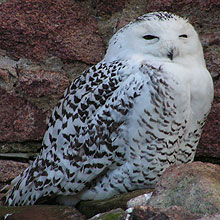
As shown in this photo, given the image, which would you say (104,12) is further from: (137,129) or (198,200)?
(198,200)

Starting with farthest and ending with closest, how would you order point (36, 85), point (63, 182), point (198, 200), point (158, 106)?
point (36, 85) → point (63, 182) → point (158, 106) → point (198, 200)

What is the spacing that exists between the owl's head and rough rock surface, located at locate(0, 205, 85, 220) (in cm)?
74

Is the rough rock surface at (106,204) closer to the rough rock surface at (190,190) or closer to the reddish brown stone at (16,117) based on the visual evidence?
the rough rock surface at (190,190)

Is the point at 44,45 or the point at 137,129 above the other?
the point at 44,45

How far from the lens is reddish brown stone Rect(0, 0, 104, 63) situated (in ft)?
8.72

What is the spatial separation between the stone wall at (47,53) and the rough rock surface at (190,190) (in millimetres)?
1105

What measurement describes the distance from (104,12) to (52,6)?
0.27 m

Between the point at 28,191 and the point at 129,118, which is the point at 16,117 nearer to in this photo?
the point at 28,191

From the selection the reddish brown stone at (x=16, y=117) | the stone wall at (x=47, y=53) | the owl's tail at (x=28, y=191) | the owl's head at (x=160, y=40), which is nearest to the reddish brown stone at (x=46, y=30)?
the stone wall at (x=47, y=53)

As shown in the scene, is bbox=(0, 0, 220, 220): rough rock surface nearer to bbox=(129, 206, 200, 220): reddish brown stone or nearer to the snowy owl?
the snowy owl

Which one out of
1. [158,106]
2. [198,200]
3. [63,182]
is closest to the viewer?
[198,200]

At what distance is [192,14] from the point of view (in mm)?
2709

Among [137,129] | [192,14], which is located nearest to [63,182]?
[137,129]

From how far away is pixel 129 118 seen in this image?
2203 millimetres
